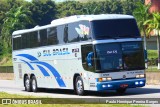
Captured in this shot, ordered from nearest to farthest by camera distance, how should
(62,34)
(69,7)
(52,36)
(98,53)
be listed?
(98,53)
(62,34)
(52,36)
(69,7)

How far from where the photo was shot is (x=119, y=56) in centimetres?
2259

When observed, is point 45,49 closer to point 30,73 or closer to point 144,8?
point 30,73

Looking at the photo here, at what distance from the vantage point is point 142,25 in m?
84.7

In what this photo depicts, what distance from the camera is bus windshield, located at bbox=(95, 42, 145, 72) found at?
2236 centimetres

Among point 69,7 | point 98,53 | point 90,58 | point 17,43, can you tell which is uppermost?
point 69,7

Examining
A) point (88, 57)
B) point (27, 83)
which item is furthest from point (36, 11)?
point (88, 57)

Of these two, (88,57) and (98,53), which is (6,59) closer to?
(88,57)

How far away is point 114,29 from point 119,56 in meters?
1.38

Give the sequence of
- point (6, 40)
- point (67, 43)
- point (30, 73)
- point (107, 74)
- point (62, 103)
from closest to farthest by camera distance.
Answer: point (62, 103) < point (107, 74) < point (67, 43) < point (30, 73) < point (6, 40)

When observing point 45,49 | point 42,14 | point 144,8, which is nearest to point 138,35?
point 45,49

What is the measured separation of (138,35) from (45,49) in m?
6.47

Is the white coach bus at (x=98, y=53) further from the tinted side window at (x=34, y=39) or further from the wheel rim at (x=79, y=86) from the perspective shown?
the tinted side window at (x=34, y=39)

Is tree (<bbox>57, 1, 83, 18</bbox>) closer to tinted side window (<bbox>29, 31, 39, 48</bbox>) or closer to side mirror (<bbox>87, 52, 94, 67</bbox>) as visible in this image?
tinted side window (<bbox>29, 31, 39, 48</bbox>)

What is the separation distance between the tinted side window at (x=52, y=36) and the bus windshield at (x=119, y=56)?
4.55 m
